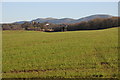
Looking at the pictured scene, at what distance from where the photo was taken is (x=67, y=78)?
7.68 m

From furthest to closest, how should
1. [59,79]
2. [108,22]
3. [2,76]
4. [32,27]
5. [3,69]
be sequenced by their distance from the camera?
1. [32,27]
2. [108,22]
3. [3,69]
4. [2,76]
5. [59,79]

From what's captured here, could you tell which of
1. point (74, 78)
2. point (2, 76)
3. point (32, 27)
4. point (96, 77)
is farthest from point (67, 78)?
point (32, 27)

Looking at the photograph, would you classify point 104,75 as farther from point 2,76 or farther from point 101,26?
point 101,26

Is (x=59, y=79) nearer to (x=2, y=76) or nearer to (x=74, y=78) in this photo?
(x=74, y=78)

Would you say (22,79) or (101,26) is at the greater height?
(101,26)

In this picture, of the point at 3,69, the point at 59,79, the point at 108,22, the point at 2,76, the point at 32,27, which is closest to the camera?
the point at 59,79

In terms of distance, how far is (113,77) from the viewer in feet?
25.2

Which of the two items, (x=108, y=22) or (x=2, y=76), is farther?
(x=108, y=22)

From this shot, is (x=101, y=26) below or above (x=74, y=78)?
above

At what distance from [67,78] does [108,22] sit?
5838 inches

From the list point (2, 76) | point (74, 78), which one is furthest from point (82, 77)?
point (2, 76)

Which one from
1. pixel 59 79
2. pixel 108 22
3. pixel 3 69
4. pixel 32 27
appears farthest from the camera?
pixel 32 27

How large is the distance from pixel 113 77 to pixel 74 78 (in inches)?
72.6

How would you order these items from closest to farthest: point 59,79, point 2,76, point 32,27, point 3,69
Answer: point 59,79
point 2,76
point 3,69
point 32,27
